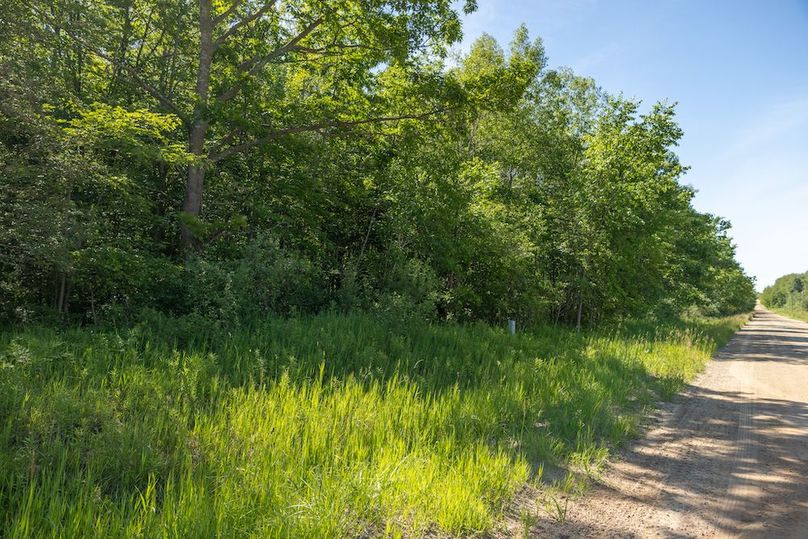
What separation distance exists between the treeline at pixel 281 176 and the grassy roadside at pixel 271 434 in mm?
1946

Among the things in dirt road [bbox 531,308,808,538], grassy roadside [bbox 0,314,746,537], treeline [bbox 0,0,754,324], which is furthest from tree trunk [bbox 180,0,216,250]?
dirt road [bbox 531,308,808,538]

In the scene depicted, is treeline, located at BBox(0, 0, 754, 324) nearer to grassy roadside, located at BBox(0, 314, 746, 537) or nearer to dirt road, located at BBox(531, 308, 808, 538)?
grassy roadside, located at BBox(0, 314, 746, 537)

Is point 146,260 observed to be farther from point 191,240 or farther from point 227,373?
point 227,373

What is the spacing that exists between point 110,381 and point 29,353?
92 cm

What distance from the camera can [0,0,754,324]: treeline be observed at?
8016 mm

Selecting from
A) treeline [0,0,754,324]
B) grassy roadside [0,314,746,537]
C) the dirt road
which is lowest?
the dirt road

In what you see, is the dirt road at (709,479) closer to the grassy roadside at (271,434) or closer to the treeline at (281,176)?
the grassy roadside at (271,434)

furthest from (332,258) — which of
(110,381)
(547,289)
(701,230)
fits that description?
(701,230)

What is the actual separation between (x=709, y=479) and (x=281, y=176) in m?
11.5

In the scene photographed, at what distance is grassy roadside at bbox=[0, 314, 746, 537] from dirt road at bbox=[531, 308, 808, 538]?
44 cm

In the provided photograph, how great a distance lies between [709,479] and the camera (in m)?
4.61

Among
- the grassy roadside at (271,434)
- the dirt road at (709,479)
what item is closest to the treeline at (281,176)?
the grassy roadside at (271,434)

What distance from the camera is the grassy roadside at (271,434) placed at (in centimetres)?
303

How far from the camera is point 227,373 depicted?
598 cm
